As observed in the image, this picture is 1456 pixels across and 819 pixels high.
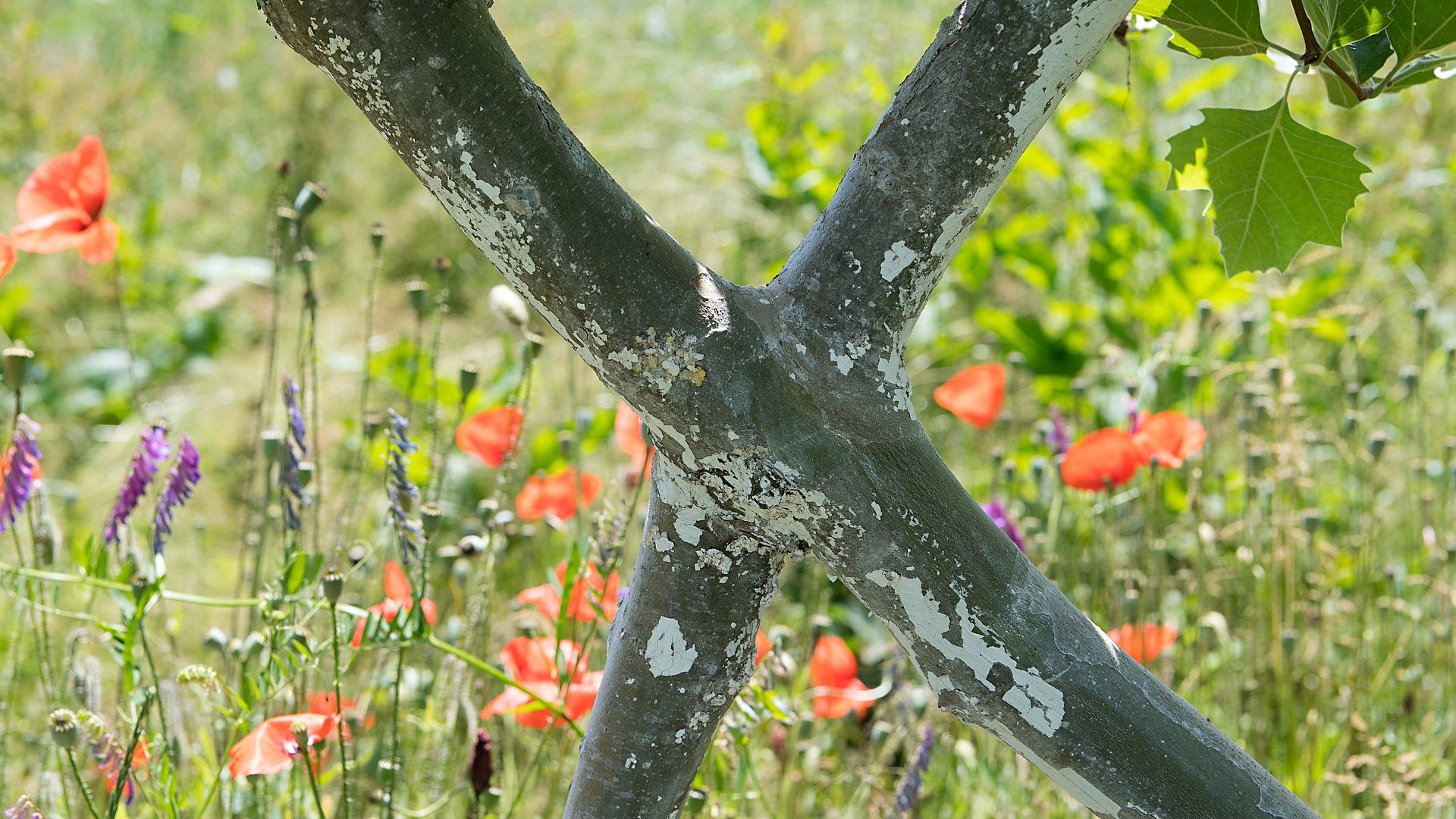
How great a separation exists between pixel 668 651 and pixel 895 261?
0.77 feet

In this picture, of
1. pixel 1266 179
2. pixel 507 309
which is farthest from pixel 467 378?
pixel 1266 179

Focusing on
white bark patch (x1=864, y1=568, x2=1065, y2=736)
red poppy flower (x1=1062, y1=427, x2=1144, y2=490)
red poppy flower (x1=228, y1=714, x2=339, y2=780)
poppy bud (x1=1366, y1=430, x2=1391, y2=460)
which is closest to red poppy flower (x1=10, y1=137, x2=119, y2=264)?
red poppy flower (x1=228, y1=714, x2=339, y2=780)

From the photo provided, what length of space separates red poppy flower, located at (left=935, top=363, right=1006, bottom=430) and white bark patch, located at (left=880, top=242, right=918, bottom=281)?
0.61 meters

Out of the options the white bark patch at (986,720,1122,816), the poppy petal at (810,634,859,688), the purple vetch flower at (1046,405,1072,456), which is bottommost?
the white bark patch at (986,720,1122,816)

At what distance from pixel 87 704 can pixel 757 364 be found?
2.12ft

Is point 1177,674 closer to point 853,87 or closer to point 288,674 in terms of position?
point 288,674

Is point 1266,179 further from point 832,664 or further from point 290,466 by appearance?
point 290,466

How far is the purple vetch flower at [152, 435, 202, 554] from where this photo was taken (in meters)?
0.81

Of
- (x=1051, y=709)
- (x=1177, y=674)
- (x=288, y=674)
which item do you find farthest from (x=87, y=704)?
(x=1177, y=674)

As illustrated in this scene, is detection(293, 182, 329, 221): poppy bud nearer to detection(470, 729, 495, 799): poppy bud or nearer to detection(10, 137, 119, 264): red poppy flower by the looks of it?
detection(10, 137, 119, 264): red poppy flower

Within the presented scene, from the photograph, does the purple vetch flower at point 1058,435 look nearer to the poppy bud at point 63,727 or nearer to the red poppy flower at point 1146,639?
the red poppy flower at point 1146,639

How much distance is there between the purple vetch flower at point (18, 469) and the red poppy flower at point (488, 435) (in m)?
0.34

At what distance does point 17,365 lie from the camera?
75 centimetres

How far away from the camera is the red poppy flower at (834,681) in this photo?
39.2 inches
